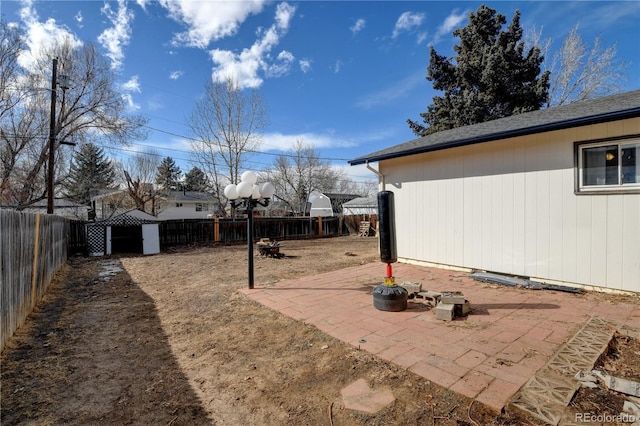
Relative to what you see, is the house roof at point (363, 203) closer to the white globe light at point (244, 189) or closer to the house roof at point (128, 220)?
the house roof at point (128, 220)

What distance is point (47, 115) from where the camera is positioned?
12828 millimetres

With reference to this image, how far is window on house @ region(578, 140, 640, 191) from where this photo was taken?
4129mm

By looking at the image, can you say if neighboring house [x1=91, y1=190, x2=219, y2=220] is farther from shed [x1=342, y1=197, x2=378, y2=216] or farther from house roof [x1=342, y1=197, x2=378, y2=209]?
house roof [x1=342, y1=197, x2=378, y2=209]

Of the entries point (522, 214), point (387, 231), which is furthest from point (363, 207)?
point (387, 231)

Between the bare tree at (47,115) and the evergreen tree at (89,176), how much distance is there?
11.0 metres

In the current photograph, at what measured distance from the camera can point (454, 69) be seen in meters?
16.8

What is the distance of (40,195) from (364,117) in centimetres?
1710

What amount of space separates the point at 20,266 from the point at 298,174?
26010 mm

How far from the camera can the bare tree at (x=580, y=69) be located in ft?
47.9

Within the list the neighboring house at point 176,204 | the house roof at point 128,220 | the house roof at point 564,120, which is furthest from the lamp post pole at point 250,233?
the neighboring house at point 176,204

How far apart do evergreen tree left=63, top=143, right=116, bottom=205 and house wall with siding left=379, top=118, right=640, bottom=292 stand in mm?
26269

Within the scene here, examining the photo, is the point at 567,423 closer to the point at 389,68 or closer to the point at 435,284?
the point at 435,284

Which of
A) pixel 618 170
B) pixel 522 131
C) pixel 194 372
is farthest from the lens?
pixel 522 131

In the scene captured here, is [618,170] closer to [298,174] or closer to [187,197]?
[298,174]
